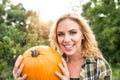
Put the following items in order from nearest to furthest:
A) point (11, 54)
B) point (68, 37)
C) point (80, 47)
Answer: point (68, 37), point (80, 47), point (11, 54)

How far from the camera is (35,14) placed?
930 inches

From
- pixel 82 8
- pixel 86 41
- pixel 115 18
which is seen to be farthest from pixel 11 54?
pixel 82 8

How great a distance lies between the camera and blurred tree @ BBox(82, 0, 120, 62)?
20.9 meters

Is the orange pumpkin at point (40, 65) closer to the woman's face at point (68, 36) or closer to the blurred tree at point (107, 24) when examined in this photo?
the woman's face at point (68, 36)

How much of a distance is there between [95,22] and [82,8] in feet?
16.5

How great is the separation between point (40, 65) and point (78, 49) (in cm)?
69

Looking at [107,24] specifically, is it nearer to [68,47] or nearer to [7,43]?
[7,43]

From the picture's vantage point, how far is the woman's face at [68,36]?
147 inches

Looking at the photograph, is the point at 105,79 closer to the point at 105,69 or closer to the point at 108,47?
the point at 105,69

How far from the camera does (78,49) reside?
13.1ft

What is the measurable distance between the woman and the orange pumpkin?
0.23 metres

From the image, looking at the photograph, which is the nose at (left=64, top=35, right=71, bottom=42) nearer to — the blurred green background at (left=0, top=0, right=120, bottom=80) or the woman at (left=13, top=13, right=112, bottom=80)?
the woman at (left=13, top=13, right=112, bottom=80)

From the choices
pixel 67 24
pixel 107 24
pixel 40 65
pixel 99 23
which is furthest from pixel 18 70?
pixel 99 23

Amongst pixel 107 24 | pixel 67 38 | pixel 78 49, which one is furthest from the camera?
pixel 107 24
